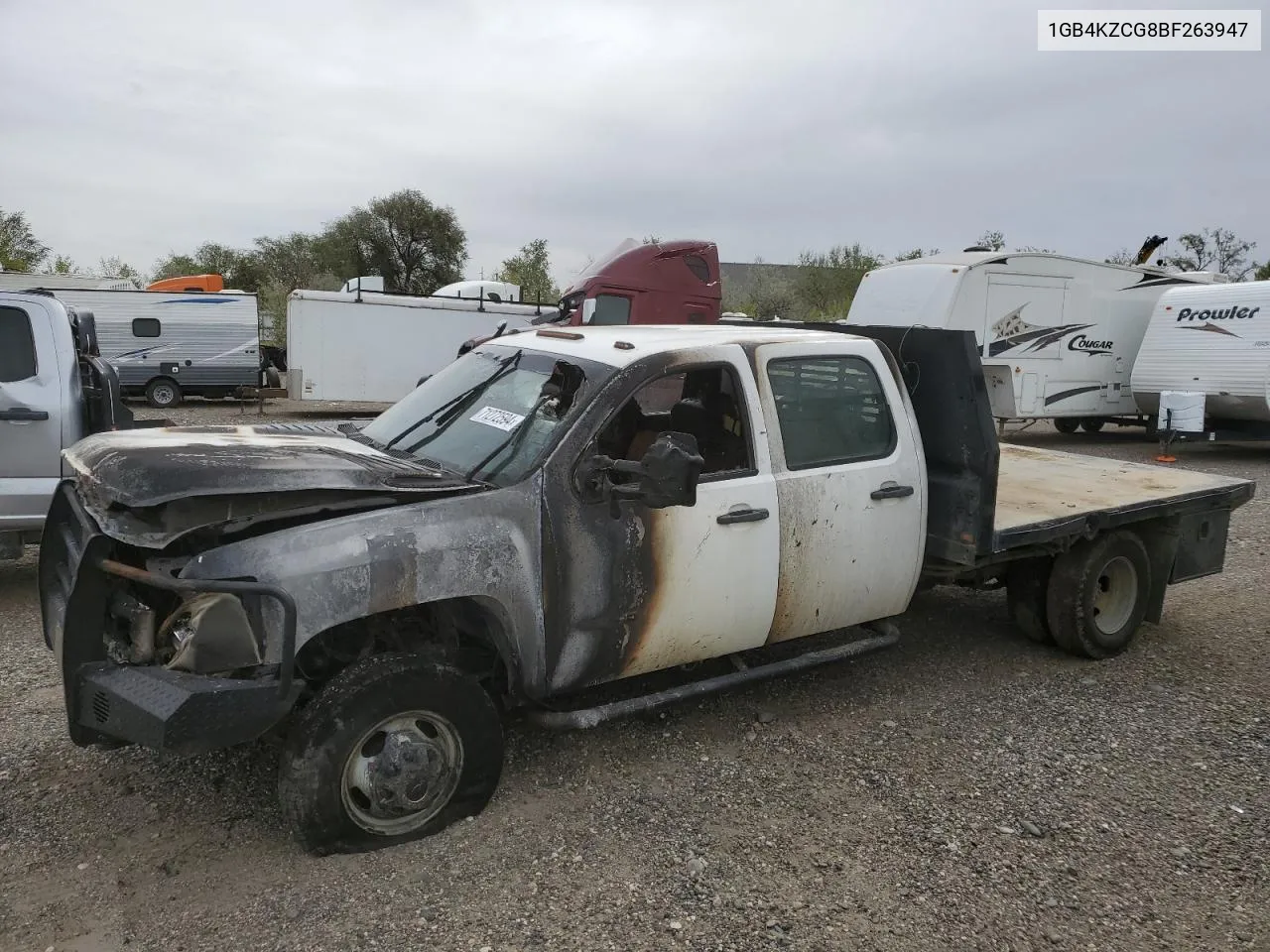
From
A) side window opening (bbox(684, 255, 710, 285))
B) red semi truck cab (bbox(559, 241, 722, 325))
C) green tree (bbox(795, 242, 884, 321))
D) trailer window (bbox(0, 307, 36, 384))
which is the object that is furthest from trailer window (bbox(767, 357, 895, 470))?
green tree (bbox(795, 242, 884, 321))

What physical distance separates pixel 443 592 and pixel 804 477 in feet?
5.70

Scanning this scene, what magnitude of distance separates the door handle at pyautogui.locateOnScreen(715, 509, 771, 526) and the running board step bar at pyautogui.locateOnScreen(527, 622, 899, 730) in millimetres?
740

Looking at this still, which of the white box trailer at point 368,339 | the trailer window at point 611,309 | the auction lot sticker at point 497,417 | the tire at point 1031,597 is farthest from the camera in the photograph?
the white box trailer at point 368,339

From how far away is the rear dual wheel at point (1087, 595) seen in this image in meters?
5.35

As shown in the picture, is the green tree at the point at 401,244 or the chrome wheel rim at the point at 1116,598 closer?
the chrome wheel rim at the point at 1116,598

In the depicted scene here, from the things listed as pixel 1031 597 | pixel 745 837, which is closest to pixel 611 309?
pixel 1031 597

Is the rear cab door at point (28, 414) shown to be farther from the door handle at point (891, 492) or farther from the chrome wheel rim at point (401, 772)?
the door handle at point (891, 492)

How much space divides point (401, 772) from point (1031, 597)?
12.7 ft

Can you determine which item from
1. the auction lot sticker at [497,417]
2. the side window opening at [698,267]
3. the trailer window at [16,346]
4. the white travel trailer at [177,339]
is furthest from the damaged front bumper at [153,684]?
the white travel trailer at [177,339]

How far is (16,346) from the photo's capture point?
6.27m

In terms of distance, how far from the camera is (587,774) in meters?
4.00

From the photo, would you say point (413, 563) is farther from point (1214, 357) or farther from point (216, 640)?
point (1214, 357)

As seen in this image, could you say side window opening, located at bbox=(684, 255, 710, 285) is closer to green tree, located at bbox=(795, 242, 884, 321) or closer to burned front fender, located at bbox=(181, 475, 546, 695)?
burned front fender, located at bbox=(181, 475, 546, 695)

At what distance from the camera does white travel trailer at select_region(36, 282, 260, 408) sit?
1947 centimetres
